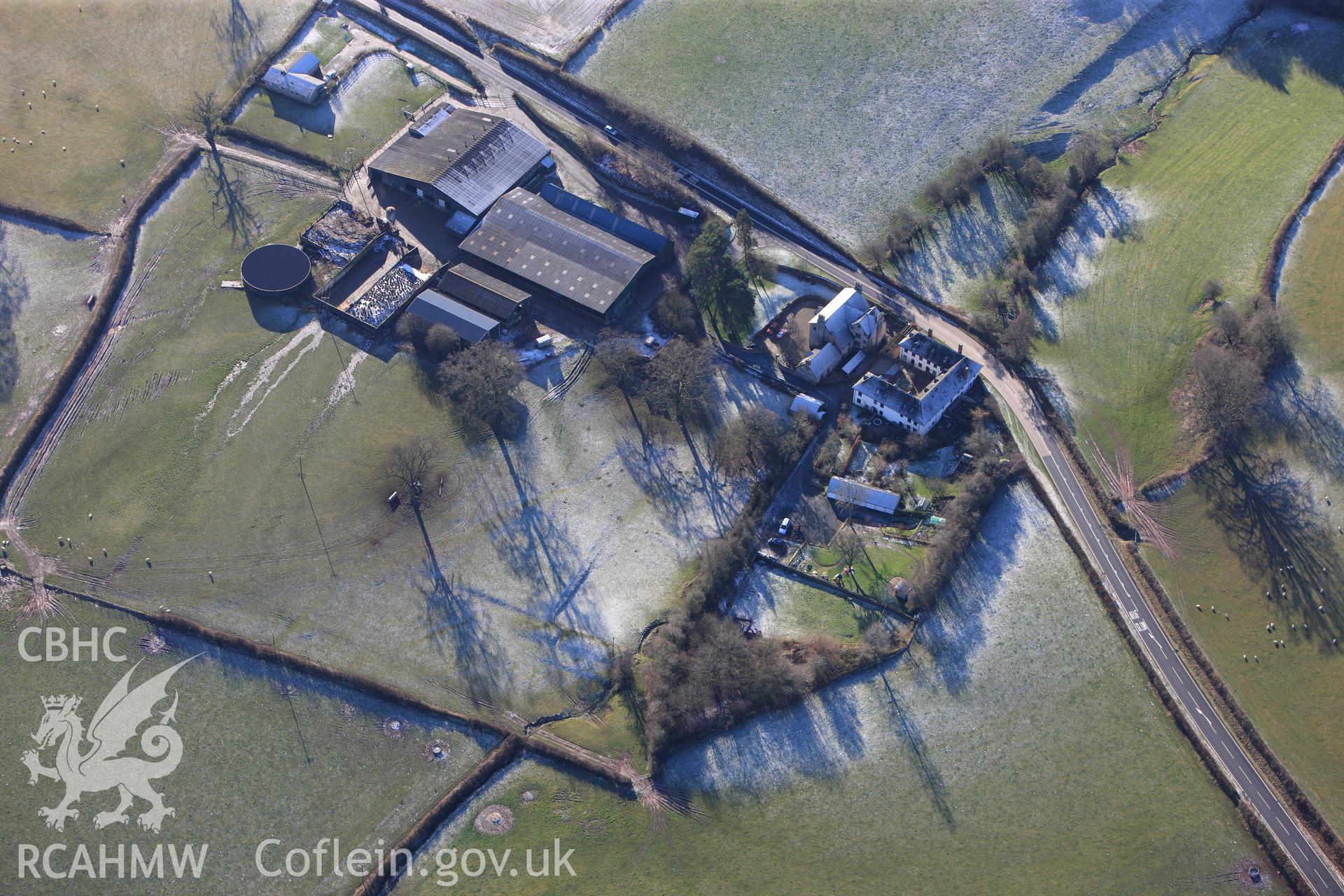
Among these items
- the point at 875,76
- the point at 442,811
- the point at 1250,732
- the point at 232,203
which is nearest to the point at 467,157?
the point at 232,203

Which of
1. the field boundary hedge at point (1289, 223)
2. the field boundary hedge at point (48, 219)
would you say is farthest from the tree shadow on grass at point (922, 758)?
the field boundary hedge at point (48, 219)

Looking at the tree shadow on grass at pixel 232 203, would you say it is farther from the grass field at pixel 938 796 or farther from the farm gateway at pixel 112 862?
the grass field at pixel 938 796

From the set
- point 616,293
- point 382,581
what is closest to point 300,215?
point 616,293

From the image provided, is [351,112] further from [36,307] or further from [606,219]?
[36,307]

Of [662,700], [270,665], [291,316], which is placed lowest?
[662,700]

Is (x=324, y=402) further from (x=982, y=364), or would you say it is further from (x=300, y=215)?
(x=982, y=364)
